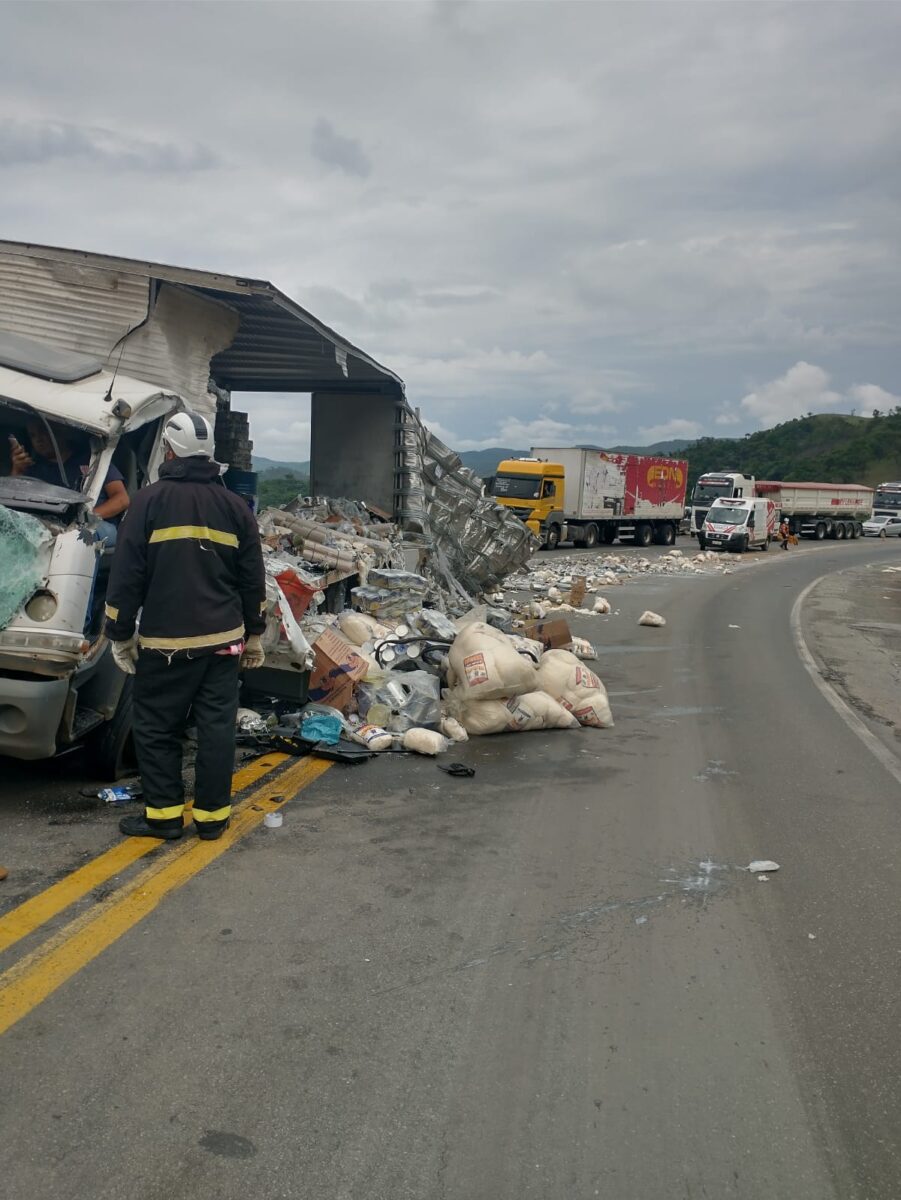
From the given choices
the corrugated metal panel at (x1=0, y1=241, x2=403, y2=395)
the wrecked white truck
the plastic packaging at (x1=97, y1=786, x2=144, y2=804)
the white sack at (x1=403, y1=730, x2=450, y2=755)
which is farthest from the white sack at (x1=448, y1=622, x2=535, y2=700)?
the corrugated metal panel at (x1=0, y1=241, x2=403, y2=395)

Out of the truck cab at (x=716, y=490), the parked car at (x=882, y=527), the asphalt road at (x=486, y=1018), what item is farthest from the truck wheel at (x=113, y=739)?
the parked car at (x=882, y=527)

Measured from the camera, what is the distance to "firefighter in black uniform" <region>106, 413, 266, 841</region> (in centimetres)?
454

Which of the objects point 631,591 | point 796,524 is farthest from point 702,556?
point 796,524

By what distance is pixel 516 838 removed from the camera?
5176 mm

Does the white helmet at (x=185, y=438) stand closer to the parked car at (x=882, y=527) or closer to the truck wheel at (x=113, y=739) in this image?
the truck wheel at (x=113, y=739)

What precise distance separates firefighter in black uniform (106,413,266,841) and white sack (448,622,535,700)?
2.77m

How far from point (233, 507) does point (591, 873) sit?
7.67 ft

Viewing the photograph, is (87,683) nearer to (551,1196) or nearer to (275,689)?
(275,689)

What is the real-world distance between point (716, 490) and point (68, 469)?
4264 centimetres

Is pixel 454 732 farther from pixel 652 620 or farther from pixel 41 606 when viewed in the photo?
pixel 652 620

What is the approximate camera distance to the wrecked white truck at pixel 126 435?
463 centimetres

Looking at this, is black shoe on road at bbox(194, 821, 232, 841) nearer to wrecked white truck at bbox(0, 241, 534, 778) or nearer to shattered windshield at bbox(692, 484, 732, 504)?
wrecked white truck at bbox(0, 241, 534, 778)

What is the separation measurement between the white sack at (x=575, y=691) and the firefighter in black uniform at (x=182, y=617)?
368 centimetres

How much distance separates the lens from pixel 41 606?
4.63 metres
